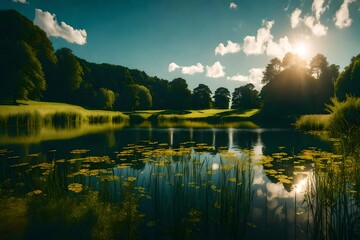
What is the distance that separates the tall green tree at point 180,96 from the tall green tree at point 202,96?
4.60 meters

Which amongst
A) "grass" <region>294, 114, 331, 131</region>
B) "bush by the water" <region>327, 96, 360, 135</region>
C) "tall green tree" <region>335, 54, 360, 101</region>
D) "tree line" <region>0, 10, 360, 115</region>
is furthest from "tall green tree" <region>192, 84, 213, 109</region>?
"bush by the water" <region>327, 96, 360, 135</region>

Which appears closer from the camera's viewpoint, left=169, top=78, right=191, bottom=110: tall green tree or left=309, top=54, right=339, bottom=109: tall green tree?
left=309, top=54, right=339, bottom=109: tall green tree

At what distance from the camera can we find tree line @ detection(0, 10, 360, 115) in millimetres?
39028

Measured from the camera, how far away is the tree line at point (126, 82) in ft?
128

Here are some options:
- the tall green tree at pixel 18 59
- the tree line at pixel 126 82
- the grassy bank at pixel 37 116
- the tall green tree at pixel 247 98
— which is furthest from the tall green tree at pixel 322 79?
the tall green tree at pixel 18 59

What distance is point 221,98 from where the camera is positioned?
106m

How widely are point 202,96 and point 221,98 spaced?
1353 cm

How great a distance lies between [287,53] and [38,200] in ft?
226

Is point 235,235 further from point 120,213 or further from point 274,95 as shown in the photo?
→ point 274,95

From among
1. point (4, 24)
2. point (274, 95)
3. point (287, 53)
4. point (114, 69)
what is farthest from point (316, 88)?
point (114, 69)

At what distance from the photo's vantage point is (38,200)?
5.68 metres

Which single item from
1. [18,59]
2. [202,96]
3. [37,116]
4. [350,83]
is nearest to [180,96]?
[202,96]

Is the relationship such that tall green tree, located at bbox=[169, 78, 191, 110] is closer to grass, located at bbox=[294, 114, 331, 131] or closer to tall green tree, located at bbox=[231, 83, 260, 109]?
tall green tree, located at bbox=[231, 83, 260, 109]

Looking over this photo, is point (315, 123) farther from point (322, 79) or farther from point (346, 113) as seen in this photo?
point (322, 79)
